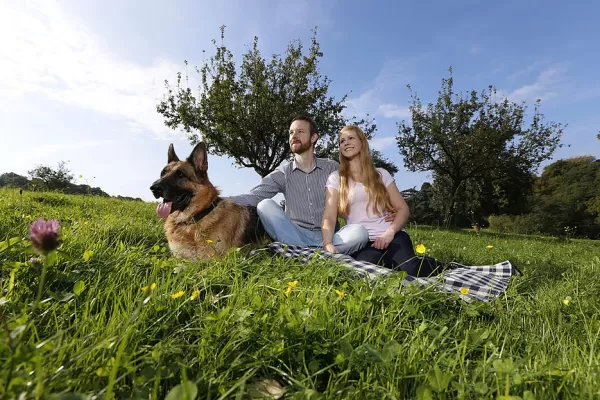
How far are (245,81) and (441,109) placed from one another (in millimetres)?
15024

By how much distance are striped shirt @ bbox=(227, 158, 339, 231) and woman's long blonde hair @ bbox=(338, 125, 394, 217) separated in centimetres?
67

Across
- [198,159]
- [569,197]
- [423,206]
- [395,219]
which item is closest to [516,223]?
[423,206]

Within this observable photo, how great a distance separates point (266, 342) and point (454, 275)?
283cm

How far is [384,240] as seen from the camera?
4.30m

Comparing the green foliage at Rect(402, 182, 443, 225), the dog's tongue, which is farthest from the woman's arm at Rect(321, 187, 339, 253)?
the green foliage at Rect(402, 182, 443, 225)

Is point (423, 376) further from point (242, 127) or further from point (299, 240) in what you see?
point (242, 127)

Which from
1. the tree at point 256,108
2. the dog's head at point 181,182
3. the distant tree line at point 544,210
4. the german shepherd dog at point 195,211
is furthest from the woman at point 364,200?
the distant tree line at point 544,210

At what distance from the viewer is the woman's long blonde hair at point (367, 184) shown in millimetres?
4742

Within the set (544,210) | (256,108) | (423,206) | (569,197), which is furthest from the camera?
(569,197)

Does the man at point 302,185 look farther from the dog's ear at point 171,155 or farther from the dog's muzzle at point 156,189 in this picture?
the dog's muzzle at point 156,189

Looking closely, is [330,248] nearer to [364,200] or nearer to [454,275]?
[364,200]

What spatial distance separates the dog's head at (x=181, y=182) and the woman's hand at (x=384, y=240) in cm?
249

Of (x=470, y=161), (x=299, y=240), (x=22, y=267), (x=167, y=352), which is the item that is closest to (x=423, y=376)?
(x=167, y=352)

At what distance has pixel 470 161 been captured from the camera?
24.2 meters
